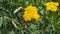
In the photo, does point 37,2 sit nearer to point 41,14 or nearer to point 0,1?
point 41,14

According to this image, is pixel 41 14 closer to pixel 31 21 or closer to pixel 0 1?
pixel 31 21

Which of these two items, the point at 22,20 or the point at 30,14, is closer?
the point at 30,14

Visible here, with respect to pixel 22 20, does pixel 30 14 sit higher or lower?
higher

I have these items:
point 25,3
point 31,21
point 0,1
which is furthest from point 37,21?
point 0,1

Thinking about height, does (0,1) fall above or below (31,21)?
above

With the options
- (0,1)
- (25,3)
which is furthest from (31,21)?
(0,1)

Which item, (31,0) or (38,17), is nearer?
(38,17)
